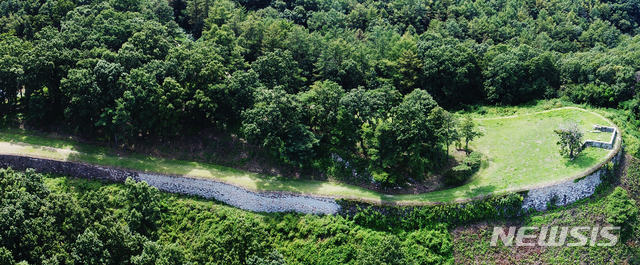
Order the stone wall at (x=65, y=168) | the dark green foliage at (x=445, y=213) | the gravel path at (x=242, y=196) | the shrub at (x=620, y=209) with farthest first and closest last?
the stone wall at (x=65, y=168), the gravel path at (x=242, y=196), the dark green foliage at (x=445, y=213), the shrub at (x=620, y=209)

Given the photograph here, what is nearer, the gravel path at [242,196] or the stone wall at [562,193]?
the stone wall at [562,193]

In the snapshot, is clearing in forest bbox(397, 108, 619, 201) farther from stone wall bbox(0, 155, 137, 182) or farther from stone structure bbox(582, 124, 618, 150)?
stone wall bbox(0, 155, 137, 182)

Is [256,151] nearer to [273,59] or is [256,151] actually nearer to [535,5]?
[273,59]

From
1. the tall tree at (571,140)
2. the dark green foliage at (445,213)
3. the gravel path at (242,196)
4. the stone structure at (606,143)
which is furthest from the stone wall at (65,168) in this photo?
the stone structure at (606,143)

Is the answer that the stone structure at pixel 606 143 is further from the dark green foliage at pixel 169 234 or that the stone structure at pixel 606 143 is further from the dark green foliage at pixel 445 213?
the dark green foliage at pixel 169 234

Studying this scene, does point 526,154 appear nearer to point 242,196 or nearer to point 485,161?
point 485,161

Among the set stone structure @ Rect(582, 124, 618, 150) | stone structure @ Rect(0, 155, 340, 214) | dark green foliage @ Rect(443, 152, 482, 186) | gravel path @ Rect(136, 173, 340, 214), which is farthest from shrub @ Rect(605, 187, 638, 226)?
stone structure @ Rect(0, 155, 340, 214)

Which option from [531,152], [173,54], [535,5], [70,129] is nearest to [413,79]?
[531,152]

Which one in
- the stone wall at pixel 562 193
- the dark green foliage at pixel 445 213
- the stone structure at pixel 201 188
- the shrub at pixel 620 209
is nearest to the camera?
the shrub at pixel 620 209
